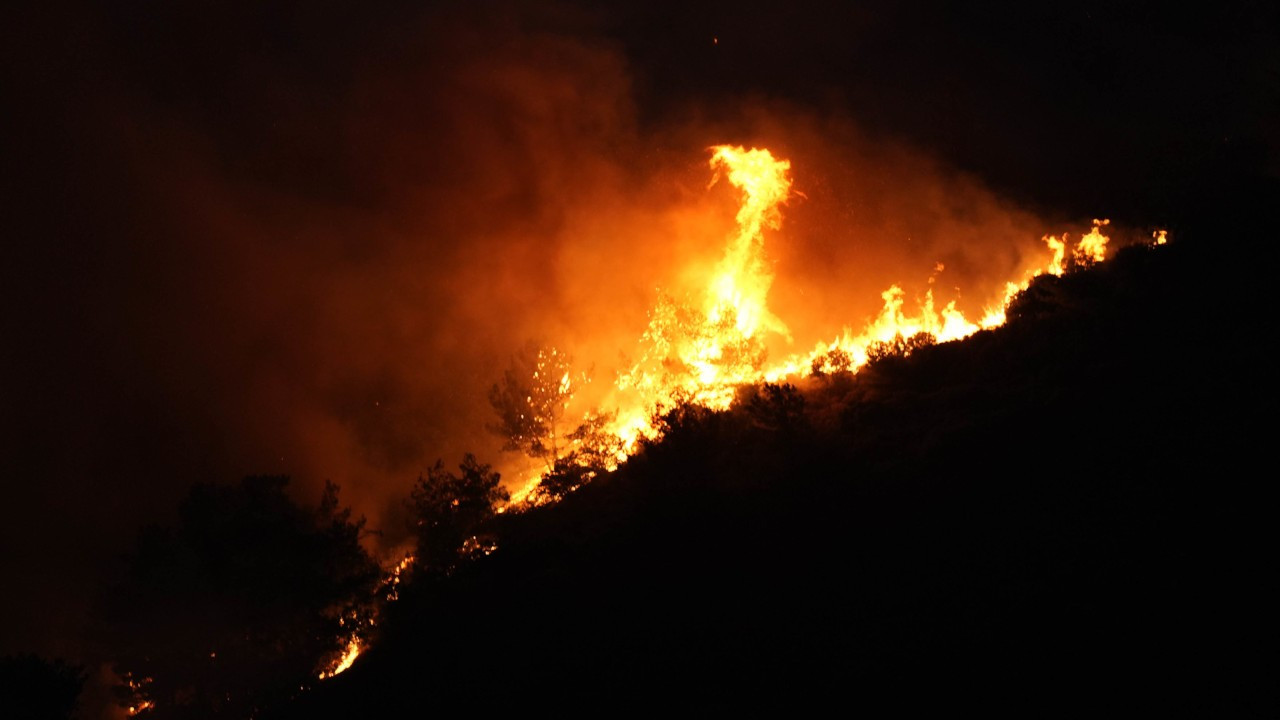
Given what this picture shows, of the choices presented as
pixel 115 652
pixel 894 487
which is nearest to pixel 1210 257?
pixel 894 487

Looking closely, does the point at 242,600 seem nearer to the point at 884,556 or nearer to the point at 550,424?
the point at 550,424

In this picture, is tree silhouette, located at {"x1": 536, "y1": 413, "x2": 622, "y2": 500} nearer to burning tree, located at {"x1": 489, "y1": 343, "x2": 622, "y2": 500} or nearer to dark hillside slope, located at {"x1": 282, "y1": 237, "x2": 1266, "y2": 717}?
burning tree, located at {"x1": 489, "y1": 343, "x2": 622, "y2": 500}

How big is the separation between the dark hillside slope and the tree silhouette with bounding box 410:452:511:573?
4667mm

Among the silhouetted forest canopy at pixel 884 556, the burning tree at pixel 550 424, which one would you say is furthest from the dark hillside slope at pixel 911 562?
the burning tree at pixel 550 424

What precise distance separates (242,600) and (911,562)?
22.0 meters

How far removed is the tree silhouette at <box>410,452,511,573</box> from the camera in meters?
23.0

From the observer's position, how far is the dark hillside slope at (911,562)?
317 inches

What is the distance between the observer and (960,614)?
29.5 feet

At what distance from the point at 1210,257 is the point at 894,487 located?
13769 millimetres

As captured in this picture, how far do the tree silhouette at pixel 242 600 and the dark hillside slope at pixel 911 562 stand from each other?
314 inches

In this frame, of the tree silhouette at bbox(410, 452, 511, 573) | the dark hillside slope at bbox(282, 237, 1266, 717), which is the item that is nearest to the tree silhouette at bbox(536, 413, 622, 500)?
the tree silhouette at bbox(410, 452, 511, 573)

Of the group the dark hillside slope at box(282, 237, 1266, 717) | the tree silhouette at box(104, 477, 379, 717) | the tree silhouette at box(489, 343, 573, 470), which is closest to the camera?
the dark hillside slope at box(282, 237, 1266, 717)

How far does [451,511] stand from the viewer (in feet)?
79.3

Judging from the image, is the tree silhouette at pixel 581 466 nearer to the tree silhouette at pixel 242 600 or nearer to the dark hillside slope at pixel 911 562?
the dark hillside slope at pixel 911 562
